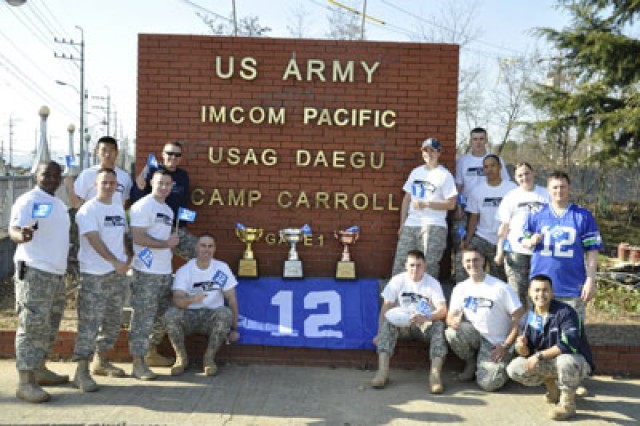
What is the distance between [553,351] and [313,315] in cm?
254

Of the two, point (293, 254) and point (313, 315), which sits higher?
point (293, 254)

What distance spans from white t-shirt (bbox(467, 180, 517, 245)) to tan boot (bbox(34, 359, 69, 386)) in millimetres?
4329

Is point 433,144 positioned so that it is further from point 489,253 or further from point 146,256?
point 146,256

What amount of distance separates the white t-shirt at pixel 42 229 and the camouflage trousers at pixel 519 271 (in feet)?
13.6

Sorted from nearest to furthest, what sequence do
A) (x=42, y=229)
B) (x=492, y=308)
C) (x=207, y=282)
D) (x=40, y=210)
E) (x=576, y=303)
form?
(x=40, y=210) → (x=42, y=229) → (x=576, y=303) → (x=492, y=308) → (x=207, y=282)

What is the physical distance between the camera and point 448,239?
7.40 m

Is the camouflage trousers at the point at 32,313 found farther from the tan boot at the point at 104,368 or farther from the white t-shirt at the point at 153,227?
the white t-shirt at the point at 153,227

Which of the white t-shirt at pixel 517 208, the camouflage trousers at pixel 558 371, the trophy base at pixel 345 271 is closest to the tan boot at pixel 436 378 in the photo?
the camouflage trousers at pixel 558 371

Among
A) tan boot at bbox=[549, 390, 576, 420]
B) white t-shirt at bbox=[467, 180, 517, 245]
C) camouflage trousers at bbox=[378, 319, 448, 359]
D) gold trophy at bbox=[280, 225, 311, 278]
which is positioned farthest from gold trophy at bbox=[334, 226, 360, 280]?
tan boot at bbox=[549, 390, 576, 420]

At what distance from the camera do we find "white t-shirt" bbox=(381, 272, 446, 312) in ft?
19.9

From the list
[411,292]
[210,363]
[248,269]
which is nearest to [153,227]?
[210,363]

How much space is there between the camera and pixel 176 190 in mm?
6684

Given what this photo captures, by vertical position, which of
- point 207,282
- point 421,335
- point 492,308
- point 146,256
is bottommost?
point 421,335

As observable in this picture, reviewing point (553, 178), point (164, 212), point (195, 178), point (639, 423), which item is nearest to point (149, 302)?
point (164, 212)
